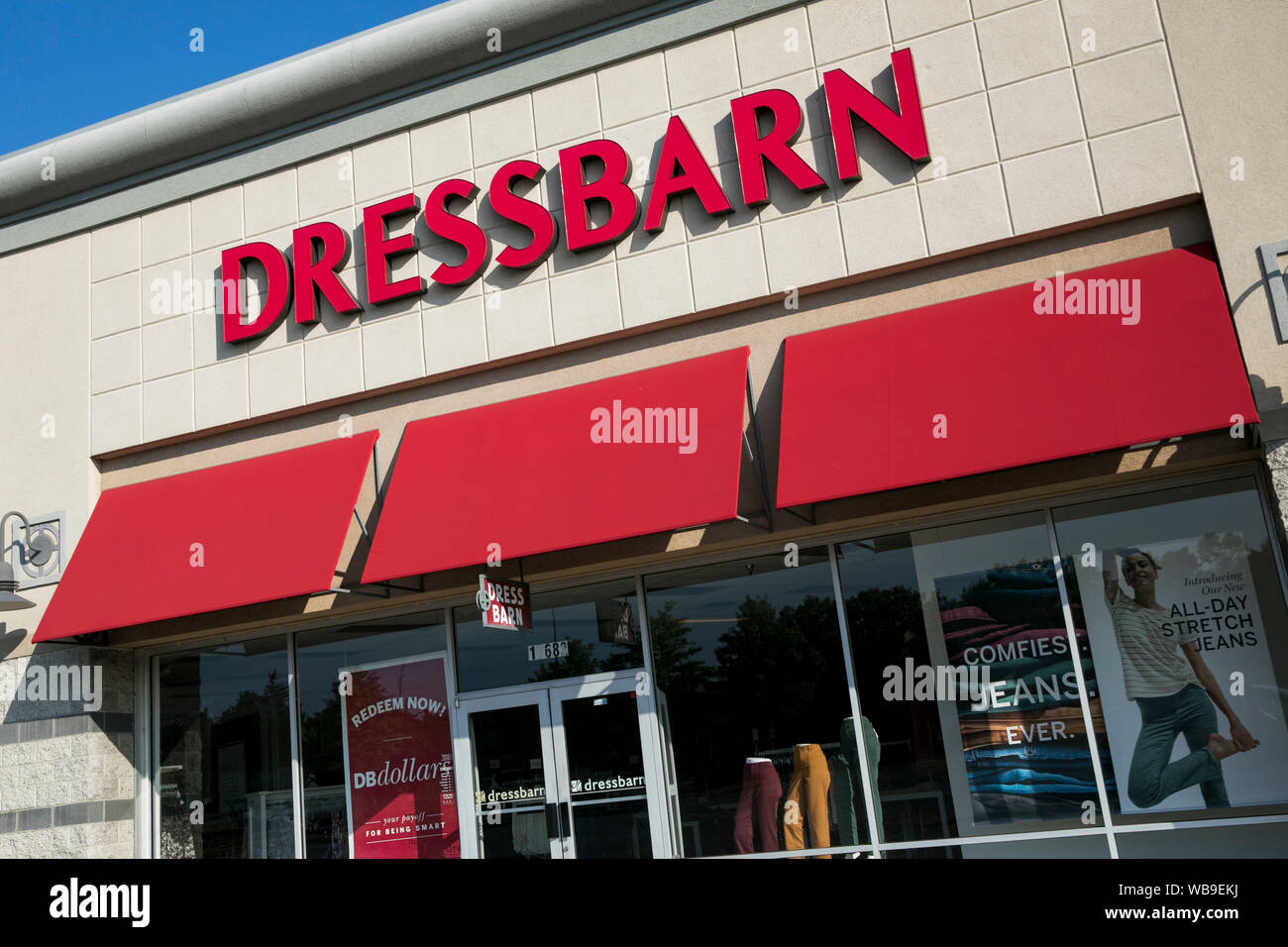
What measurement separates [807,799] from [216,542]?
587 centimetres

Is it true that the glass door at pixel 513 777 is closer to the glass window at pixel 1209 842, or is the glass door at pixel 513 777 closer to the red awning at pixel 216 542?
the red awning at pixel 216 542

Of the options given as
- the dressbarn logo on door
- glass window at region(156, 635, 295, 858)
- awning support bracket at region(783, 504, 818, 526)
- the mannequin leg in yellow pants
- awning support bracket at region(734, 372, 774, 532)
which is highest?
the dressbarn logo on door

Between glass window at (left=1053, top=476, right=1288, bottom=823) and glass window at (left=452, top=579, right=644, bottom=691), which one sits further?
glass window at (left=452, top=579, right=644, bottom=691)

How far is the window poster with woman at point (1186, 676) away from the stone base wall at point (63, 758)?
9.19 m

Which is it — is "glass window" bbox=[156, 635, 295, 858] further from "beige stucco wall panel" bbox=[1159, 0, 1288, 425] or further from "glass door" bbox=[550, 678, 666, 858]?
"beige stucco wall panel" bbox=[1159, 0, 1288, 425]

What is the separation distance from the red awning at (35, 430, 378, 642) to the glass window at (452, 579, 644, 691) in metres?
1.62

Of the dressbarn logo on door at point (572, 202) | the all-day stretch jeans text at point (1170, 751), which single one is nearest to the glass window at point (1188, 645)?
the all-day stretch jeans text at point (1170, 751)

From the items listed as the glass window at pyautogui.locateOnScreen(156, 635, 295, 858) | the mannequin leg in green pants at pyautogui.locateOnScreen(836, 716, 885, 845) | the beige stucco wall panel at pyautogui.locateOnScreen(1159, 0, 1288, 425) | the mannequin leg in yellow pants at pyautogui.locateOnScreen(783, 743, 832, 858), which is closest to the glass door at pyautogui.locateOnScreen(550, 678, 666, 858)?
the mannequin leg in yellow pants at pyautogui.locateOnScreen(783, 743, 832, 858)

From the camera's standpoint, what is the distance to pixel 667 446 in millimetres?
8539

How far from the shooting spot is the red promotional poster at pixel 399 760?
9.59 m

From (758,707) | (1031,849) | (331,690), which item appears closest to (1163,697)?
(1031,849)

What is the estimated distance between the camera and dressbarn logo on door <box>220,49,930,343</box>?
29.3ft
